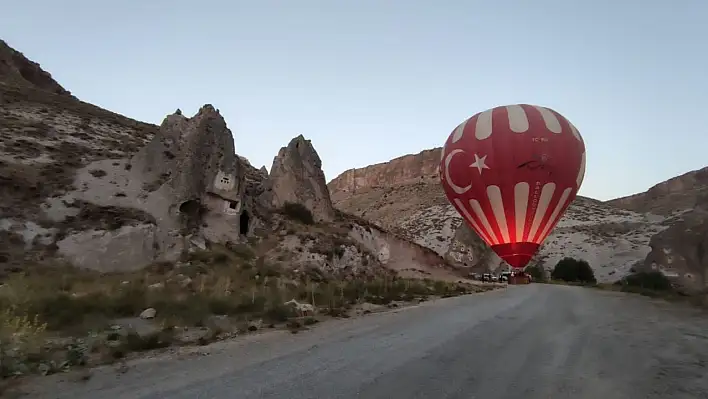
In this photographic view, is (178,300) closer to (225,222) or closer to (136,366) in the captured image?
(136,366)

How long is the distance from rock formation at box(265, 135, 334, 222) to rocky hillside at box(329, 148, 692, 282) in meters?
22.0

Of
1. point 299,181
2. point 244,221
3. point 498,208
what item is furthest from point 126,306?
point 498,208

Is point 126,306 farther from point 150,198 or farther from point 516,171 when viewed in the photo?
point 516,171

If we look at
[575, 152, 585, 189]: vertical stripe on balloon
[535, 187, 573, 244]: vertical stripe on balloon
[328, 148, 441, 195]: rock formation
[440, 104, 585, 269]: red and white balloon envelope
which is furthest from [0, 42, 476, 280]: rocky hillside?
[328, 148, 441, 195]: rock formation

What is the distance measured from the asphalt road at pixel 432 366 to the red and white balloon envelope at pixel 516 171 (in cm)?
1883

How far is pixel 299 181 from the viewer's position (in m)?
29.6

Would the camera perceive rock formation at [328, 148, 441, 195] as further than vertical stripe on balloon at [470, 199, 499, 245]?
Yes

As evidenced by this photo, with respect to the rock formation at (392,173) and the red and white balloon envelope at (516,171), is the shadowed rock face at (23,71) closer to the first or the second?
the red and white balloon envelope at (516,171)

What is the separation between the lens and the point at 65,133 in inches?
1080

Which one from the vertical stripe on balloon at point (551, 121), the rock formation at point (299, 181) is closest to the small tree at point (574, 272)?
the vertical stripe on balloon at point (551, 121)

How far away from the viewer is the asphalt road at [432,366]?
14.0 ft

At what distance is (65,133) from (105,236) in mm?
13748

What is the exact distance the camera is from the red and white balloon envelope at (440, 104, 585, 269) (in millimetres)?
26250

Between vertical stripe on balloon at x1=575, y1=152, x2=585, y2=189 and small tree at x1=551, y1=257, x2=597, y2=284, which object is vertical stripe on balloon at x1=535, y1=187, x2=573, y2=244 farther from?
small tree at x1=551, y1=257, x2=597, y2=284
